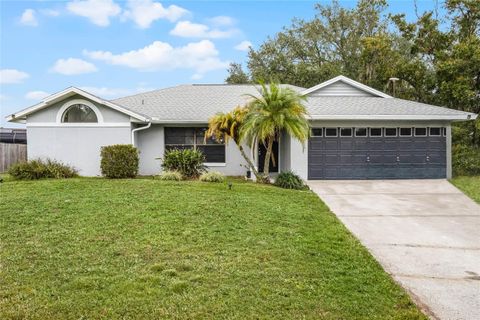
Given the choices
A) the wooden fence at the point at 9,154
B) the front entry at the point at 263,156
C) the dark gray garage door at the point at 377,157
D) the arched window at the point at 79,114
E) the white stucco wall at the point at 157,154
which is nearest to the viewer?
the arched window at the point at 79,114

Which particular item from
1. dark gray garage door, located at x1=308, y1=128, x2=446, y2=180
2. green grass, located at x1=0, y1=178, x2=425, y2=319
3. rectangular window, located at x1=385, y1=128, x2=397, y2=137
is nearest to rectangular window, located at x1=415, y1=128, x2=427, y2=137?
dark gray garage door, located at x1=308, y1=128, x2=446, y2=180

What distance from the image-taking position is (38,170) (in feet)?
43.9

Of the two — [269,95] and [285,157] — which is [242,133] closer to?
[269,95]

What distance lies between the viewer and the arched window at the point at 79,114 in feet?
48.5

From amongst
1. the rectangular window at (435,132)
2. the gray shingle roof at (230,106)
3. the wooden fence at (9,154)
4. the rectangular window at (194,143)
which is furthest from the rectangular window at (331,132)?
the wooden fence at (9,154)

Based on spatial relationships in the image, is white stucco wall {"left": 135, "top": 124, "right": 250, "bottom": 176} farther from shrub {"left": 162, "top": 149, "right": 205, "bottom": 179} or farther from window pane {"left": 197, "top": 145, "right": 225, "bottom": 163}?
shrub {"left": 162, "top": 149, "right": 205, "bottom": 179}

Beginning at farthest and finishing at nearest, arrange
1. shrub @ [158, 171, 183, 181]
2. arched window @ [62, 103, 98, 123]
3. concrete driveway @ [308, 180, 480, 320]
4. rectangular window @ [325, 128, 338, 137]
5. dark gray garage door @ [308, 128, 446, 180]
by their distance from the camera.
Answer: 1. rectangular window @ [325, 128, 338, 137]
2. dark gray garage door @ [308, 128, 446, 180]
3. arched window @ [62, 103, 98, 123]
4. shrub @ [158, 171, 183, 181]
5. concrete driveway @ [308, 180, 480, 320]

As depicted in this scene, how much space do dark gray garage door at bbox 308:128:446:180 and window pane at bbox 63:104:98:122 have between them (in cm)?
831

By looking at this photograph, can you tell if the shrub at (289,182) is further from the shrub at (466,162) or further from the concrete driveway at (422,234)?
the shrub at (466,162)

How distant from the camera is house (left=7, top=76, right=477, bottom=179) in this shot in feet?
48.3

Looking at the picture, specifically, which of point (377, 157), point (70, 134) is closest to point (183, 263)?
point (70, 134)

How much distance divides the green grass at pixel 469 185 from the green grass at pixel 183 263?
5489 millimetres

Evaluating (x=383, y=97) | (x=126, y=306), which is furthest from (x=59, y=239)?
(x=383, y=97)

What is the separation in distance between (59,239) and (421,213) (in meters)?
8.16
